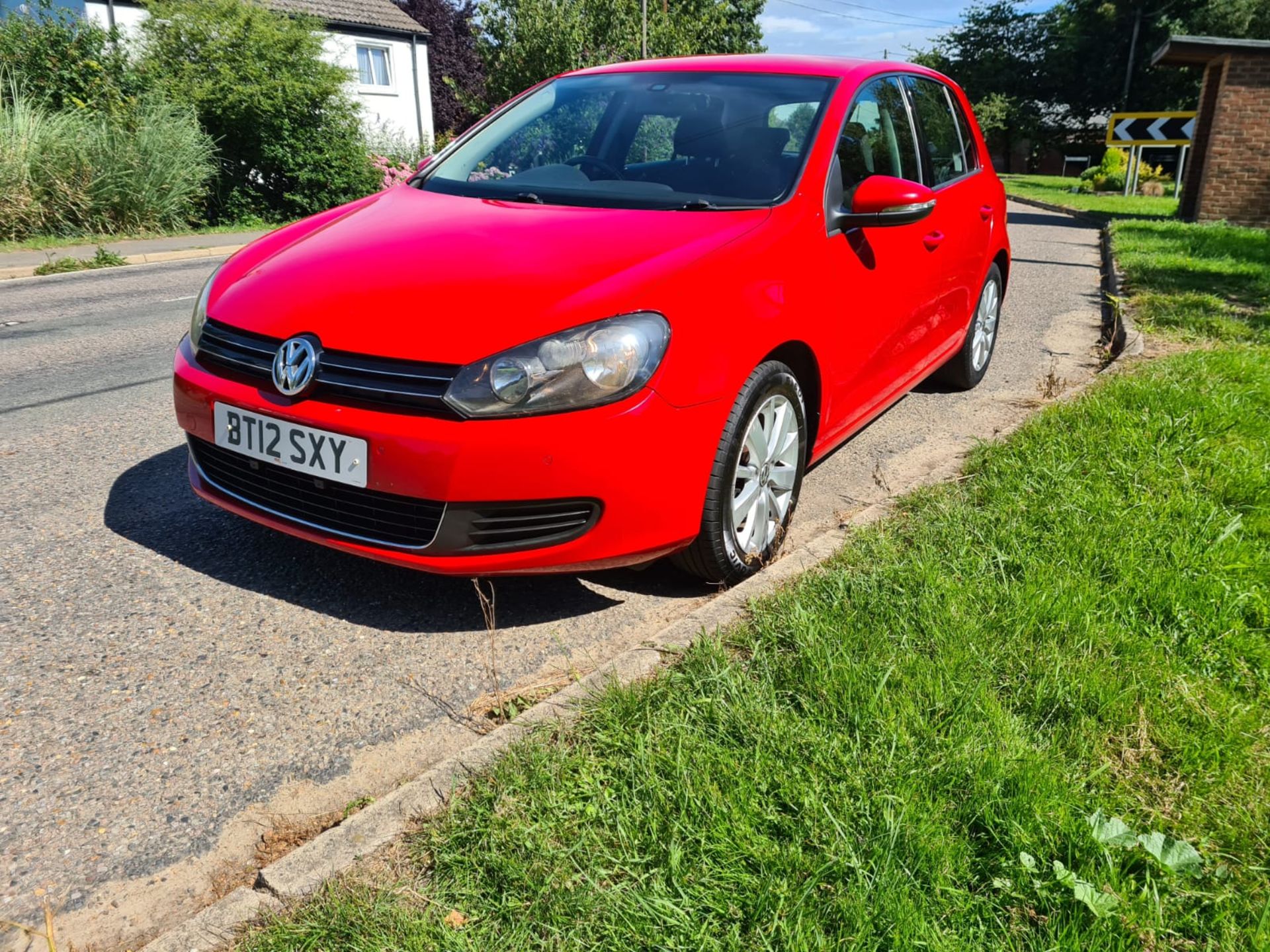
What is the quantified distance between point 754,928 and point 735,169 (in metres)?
2.64

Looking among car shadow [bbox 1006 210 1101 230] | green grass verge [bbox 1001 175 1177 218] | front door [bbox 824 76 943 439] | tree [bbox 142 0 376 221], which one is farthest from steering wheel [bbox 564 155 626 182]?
green grass verge [bbox 1001 175 1177 218]

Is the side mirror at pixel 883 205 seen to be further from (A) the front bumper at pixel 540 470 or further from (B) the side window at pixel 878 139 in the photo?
(A) the front bumper at pixel 540 470

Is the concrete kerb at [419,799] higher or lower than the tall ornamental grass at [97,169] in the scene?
lower

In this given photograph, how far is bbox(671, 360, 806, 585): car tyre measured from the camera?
2.96m

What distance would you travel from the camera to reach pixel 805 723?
2.27m

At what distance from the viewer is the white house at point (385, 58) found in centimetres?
3297

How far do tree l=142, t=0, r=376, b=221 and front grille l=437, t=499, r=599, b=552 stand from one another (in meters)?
16.2

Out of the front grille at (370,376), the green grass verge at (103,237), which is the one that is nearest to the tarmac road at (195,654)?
the front grille at (370,376)

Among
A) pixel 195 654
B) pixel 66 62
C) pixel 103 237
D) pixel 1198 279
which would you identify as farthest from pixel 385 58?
pixel 195 654

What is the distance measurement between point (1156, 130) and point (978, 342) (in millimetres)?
17527

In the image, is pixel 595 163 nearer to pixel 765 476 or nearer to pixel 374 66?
pixel 765 476

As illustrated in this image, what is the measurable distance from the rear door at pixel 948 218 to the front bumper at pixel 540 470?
200cm

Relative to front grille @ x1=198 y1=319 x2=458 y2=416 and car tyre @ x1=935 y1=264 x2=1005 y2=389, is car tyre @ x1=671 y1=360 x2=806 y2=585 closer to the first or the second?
front grille @ x1=198 y1=319 x2=458 y2=416

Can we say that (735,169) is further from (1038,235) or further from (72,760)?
(1038,235)
